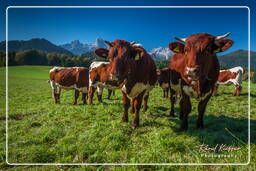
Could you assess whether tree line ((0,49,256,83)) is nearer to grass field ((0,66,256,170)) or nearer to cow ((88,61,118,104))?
grass field ((0,66,256,170))

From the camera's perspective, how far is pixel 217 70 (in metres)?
3.57

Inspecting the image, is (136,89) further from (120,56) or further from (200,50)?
(200,50)

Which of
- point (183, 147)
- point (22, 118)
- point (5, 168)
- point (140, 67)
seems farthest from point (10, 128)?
point (183, 147)

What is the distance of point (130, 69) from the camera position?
3.40 meters

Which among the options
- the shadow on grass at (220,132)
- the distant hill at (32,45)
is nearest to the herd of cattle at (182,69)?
the shadow on grass at (220,132)

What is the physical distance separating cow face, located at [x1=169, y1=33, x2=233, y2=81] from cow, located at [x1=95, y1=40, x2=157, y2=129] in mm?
1103

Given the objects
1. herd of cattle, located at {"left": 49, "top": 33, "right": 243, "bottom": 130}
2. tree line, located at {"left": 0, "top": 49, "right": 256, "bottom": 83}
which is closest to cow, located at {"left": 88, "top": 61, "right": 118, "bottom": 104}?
herd of cattle, located at {"left": 49, "top": 33, "right": 243, "bottom": 130}

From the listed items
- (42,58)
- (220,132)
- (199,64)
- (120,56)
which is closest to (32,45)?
(42,58)

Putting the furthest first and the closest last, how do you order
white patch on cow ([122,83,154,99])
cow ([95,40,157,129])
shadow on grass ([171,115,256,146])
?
white patch on cow ([122,83,154,99]) → cow ([95,40,157,129]) → shadow on grass ([171,115,256,146])

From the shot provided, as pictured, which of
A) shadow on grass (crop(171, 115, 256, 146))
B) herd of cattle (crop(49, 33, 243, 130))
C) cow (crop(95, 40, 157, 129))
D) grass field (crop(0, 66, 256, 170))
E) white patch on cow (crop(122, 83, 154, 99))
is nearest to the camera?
grass field (crop(0, 66, 256, 170))

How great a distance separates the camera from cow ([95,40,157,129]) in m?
2.97

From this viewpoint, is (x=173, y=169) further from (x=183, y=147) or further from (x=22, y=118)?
(x=22, y=118)

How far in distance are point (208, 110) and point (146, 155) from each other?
4304 millimetres

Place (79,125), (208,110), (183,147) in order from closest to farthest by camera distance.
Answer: (183,147), (79,125), (208,110)
